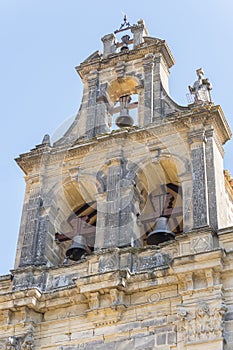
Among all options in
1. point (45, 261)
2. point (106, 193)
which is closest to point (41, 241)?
point (45, 261)

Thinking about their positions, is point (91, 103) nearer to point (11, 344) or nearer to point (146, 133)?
point (146, 133)

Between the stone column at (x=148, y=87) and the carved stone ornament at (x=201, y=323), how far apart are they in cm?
518

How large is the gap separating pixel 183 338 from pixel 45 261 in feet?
12.3

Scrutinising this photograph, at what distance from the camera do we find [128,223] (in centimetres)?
1620

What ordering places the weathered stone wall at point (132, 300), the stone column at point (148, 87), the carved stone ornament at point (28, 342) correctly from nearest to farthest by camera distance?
the weathered stone wall at point (132, 300), the carved stone ornament at point (28, 342), the stone column at point (148, 87)

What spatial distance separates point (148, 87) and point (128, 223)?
3.79 metres

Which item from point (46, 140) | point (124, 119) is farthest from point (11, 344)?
point (124, 119)

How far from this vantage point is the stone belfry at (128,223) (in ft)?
47.0

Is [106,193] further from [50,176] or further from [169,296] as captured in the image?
[169,296]

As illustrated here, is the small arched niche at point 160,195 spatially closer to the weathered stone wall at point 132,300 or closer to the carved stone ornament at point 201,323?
the weathered stone wall at point 132,300

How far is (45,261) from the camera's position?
16.6 m

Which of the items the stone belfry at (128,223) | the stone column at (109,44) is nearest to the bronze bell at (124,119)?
the stone belfry at (128,223)

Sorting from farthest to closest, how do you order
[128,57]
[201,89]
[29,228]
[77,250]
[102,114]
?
[128,57], [102,114], [201,89], [29,228], [77,250]

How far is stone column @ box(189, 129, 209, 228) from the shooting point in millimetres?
15498
